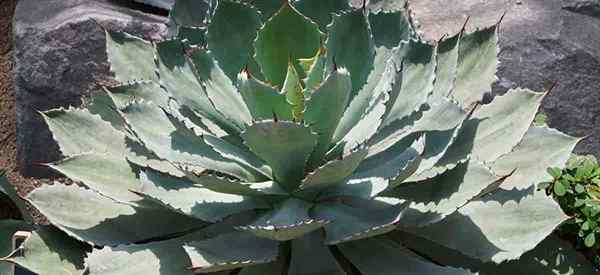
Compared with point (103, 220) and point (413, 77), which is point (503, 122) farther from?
point (103, 220)

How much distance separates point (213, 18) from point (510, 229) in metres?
0.74

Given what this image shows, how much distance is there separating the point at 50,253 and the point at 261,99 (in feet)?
1.89

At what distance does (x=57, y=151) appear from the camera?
2.66 metres

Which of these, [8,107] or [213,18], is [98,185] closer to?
[213,18]

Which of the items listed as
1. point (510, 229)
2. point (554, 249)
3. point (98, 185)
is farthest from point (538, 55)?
point (98, 185)

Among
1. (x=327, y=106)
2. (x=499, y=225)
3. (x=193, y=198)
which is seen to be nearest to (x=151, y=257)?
(x=193, y=198)

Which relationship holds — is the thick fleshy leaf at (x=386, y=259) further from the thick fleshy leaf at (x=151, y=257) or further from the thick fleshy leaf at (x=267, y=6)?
the thick fleshy leaf at (x=267, y=6)

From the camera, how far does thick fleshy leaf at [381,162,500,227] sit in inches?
60.5

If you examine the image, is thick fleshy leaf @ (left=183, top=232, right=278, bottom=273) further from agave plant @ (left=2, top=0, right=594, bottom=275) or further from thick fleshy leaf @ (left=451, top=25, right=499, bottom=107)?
thick fleshy leaf @ (left=451, top=25, right=499, bottom=107)

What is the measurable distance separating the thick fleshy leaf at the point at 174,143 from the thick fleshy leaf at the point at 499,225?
0.39 metres

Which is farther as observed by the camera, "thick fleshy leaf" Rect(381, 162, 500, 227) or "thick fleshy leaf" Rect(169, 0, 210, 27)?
"thick fleshy leaf" Rect(169, 0, 210, 27)

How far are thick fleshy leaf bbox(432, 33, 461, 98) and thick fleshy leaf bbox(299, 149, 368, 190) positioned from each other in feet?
0.92

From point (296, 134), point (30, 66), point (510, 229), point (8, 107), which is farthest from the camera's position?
point (8, 107)

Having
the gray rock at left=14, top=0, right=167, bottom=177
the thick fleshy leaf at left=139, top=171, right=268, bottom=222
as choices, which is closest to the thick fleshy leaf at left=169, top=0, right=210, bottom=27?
the thick fleshy leaf at left=139, top=171, right=268, bottom=222
